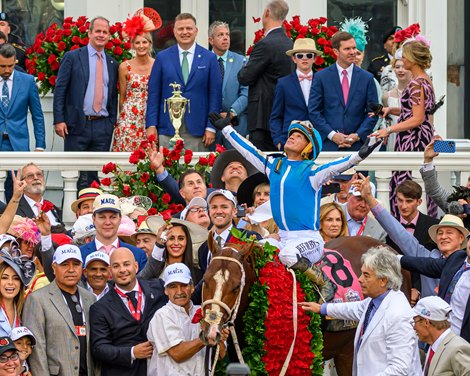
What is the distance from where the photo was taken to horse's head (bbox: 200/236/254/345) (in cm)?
1500

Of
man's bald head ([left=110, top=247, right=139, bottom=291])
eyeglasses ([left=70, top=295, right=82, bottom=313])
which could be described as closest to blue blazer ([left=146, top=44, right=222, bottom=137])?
man's bald head ([left=110, top=247, right=139, bottom=291])

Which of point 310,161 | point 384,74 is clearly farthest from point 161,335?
point 384,74

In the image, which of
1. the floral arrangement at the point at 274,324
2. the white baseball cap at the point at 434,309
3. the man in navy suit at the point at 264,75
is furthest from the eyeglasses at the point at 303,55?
the white baseball cap at the point at 434,309

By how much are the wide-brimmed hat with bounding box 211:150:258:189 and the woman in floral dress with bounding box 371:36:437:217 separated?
1.39 metres

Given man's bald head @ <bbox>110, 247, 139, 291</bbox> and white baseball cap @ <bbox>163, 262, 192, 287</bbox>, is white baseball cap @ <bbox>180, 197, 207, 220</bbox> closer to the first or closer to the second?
man's bald head @ <bbox>110, 247, 139, 291</bbox>

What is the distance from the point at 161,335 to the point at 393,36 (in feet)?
24.9

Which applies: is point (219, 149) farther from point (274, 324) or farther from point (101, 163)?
point (274, 324)

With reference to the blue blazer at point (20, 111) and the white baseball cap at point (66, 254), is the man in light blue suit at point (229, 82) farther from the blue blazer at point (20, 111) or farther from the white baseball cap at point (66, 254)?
the white baseball cap at point (66, 254)

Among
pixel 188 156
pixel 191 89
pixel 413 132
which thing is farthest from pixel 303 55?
pixel 188 156

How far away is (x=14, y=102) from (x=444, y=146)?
457 centimetres

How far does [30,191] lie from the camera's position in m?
18.7

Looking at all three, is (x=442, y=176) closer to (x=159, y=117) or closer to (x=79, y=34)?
(x=159, y=117)

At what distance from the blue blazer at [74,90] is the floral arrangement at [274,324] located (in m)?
5.24

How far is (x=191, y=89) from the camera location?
20562 millimetres
